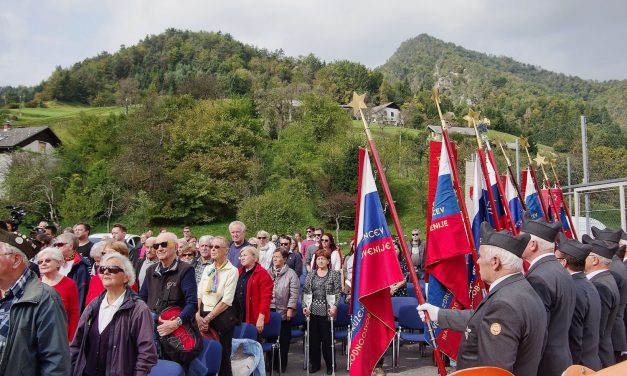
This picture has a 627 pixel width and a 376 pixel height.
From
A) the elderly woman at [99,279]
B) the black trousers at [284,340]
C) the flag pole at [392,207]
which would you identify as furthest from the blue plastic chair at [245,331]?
the flag pole at [392,207]

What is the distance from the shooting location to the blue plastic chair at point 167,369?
183 inches

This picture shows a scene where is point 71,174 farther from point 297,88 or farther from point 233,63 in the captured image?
point 233,63

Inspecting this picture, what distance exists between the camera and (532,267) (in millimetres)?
4113

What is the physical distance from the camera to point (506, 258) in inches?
134

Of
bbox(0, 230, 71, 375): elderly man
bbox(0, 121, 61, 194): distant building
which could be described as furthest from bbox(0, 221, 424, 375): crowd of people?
bbox(0, 121, 61, 194): distant building

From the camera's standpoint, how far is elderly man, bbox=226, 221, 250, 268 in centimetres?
812

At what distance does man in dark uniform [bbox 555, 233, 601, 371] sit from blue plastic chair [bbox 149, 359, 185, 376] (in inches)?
128

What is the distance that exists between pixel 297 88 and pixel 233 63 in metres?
52.9

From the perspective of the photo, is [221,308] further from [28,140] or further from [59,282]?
[28,140]

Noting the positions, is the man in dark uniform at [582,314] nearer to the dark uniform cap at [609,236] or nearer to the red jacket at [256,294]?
the dark uniform cap at [609,236]

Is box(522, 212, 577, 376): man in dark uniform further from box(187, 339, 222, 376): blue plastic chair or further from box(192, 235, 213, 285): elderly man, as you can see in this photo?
box(192, 235, 213, 285): elderly man

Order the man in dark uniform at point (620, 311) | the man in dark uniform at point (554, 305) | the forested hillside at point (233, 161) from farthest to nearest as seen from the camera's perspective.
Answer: the forested hillside at point (233, 161) → the man in dark uniform at point (620, 311) → the man in dark uniform at point (554, 305)

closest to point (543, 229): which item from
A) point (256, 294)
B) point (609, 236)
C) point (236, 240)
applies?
point (609, 236)

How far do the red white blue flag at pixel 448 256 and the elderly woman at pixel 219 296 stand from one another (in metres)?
2.27
